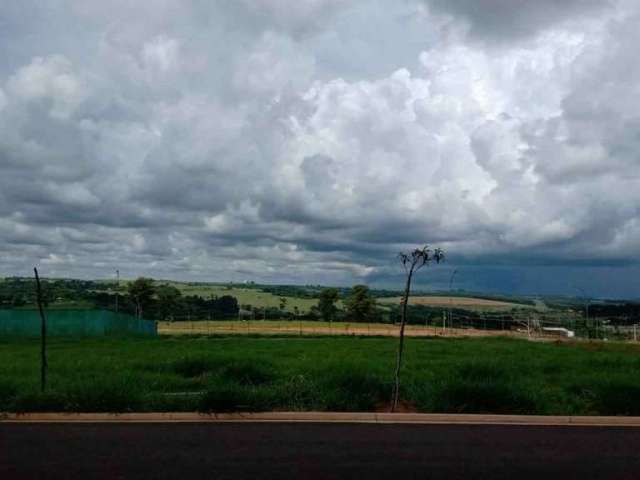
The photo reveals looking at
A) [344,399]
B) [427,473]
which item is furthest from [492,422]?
[427,473]

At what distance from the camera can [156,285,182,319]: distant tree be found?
8812cm

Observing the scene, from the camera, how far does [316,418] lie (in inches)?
487

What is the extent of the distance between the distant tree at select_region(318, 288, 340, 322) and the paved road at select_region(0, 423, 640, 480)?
8000 cm

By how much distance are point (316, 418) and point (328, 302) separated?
268 ft

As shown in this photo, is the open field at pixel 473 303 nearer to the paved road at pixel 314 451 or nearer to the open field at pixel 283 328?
the open field at pixel 283 328

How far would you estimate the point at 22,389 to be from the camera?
551 inches

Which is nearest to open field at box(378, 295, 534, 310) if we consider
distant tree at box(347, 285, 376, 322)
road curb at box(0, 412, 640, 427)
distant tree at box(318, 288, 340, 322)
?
distant tree at box(347, 285, 376, 322)

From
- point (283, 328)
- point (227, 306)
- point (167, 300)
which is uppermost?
point (167, 300)

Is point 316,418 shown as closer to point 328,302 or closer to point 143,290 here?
point 143,290

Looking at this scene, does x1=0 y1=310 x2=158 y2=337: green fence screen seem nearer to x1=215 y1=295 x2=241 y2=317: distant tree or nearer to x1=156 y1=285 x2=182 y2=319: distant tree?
x1=215 y1=295 x2=241 y2=317: distant tree

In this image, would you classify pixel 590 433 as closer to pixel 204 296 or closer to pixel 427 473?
pixel 427 473

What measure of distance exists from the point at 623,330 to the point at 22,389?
4619 cm

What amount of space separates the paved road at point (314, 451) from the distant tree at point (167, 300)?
253 ft

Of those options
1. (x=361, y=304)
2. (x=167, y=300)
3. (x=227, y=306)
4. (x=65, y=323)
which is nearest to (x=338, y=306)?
(x=361, y=304)
